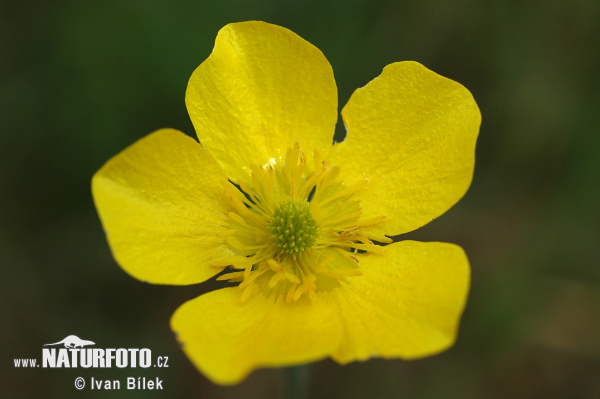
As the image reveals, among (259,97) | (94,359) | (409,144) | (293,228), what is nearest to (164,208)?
(293,228)

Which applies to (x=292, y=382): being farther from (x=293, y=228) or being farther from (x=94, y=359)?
(x=94, y=359)

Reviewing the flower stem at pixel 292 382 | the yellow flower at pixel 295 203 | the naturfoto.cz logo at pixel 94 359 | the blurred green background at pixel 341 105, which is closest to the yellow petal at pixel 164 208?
the yellow flower at pixel 295 203

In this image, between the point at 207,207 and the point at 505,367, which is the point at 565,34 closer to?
the point at 505,367

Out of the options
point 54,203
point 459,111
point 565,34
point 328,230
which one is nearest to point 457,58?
point 565,34

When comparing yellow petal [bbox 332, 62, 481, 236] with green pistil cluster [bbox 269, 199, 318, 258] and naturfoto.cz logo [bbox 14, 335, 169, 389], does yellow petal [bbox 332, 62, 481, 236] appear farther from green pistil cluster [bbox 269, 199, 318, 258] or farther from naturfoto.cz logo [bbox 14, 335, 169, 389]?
naturfoto.cz logo [bbox 14, 335, 169, 389]

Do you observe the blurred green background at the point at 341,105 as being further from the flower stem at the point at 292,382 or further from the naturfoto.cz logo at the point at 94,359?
the flower stem at the point at 292,382

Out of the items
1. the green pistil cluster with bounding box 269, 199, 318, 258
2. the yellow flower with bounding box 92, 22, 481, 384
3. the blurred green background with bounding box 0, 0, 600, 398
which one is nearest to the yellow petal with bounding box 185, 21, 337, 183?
the yellow flower with bounding box 92, 22, 481, 384

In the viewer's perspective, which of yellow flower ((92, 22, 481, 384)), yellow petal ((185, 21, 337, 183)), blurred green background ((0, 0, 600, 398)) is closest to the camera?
yellow flower ((92, 22, 481, 384))
